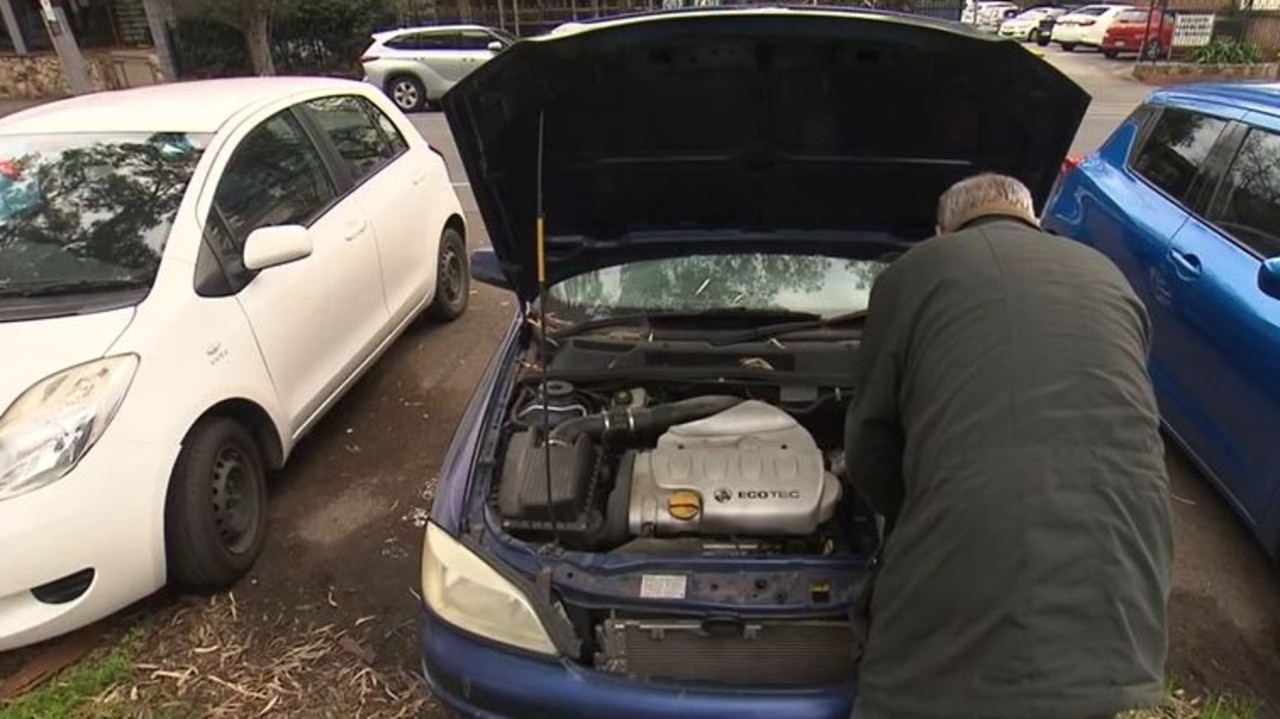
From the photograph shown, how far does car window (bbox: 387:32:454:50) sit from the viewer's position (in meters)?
15.8

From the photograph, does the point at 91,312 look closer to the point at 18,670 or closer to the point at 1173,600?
the point at 18,670

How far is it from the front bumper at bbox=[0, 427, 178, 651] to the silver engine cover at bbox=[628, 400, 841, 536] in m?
1.64

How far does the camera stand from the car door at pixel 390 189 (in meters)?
4.40

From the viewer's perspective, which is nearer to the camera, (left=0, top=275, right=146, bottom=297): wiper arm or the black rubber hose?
the black rubber hose

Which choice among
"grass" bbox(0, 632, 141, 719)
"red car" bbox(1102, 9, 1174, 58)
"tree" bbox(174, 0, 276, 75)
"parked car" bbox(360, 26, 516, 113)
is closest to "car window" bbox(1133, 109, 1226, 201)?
"grass" bbox(0, 632, 141, 719)

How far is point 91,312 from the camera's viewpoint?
2914mm

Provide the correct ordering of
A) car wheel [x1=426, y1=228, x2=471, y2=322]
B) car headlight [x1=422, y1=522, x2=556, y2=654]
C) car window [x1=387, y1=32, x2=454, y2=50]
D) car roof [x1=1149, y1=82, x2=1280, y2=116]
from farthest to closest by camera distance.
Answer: car window [x1=387, y1=32, x2=454, y2=50], car wheel [x1=426, y1=228, x2=471, y2=322], car roof [x1=1149, y1=82, x2=1280, y2=116], car headlight [x1=422, y1=522, x2=556, y2=654]

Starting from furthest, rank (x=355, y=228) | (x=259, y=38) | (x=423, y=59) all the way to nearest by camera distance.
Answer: (x=259, y=38) < (x=423, y=59) < (x=355, y=228)

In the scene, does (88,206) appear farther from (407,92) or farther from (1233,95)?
(407,92)

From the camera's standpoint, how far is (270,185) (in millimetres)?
3773

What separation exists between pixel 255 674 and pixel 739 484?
1753mm

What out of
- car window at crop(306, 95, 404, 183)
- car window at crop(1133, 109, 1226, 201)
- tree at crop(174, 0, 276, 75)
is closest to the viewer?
car window at crop(1133, 109, 1226, 201)

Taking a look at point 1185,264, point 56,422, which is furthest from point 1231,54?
point 56,422

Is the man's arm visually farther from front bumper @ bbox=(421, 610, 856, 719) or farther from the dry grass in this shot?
the dry grass
